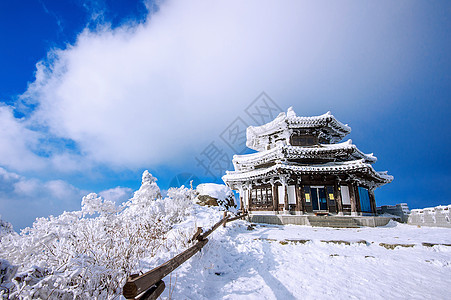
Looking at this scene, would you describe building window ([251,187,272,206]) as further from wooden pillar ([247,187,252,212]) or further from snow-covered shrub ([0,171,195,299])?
snow-covered shrub ([0,171,195,299])

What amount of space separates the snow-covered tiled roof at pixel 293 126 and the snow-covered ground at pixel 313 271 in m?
11.9

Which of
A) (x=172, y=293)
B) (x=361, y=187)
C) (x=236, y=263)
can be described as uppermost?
(x=361, y=187)

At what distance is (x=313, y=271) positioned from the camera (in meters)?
5.56

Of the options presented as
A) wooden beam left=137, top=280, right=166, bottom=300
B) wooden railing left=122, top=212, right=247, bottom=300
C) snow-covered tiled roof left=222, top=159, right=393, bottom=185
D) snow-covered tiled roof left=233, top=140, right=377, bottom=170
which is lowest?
wooden beam left=137, top=280, right=166, bottom=300

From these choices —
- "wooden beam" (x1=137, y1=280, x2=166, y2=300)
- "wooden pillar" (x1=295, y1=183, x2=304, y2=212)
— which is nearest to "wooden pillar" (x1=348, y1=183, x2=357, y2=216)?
"wooden pillar" (x1=295, y1=183, x2=304, y2=212)

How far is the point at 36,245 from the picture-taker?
3422 mm

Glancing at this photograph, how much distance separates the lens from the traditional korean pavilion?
15.8 meters

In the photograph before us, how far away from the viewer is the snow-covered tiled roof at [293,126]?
17.8 meters

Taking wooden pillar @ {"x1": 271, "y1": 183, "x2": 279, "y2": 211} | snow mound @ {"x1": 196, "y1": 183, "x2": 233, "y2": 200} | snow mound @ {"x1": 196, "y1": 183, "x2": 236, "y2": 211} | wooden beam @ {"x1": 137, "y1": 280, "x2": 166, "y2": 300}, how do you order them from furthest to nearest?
snow mound @ {"x1": 196, "y1": 183, "x2": 233, "y2": 200}
snow mound @ {"x1": 196, "y1": 183, "x2": 236, "y2": 211}
wooden pillar @ {"x1": 271, "y1": 183, "x2": 279, "y2": 211}
wooden beam @ {"x1": 137, "y1": 280, "x2": 166, "y2": 300}

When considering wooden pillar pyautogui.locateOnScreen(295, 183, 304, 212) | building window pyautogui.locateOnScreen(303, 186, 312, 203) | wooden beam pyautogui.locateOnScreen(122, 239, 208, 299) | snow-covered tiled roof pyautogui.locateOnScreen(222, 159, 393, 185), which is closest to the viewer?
wooden beam pyautogui.locateOnScreen(122, 239, 208, 299)

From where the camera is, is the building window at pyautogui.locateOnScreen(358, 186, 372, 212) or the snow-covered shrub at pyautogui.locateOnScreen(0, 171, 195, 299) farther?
the building window at pyautogui.locateOnScreen(358, 186, 372, 212)

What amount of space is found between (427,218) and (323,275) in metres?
14.8

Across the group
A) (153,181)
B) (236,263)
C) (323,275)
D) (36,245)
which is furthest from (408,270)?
(153,181)

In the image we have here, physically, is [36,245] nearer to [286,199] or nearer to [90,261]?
[90,261]
